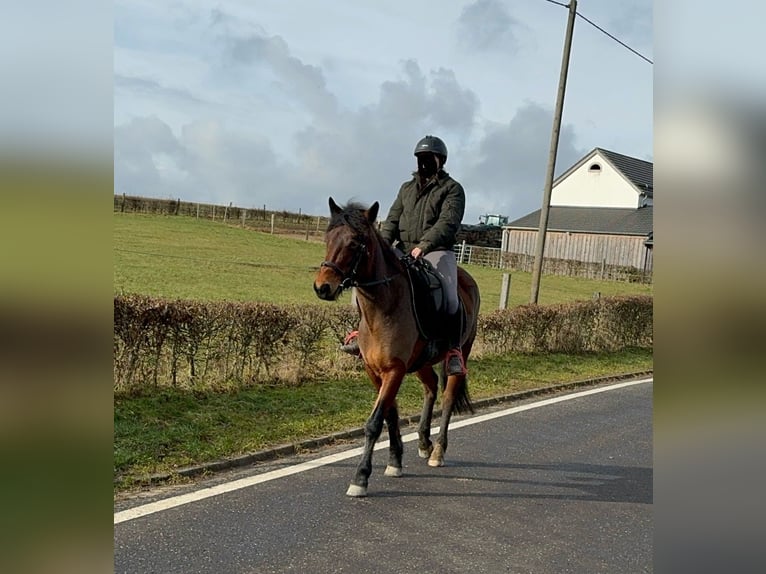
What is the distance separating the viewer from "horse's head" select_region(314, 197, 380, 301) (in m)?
5.31

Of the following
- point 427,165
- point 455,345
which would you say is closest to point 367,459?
point 455,345

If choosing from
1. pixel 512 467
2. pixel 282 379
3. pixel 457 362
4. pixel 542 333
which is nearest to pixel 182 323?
pixel 282 379

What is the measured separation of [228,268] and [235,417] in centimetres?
2443

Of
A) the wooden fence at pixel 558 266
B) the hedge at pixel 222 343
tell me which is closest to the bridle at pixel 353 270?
the hedge at pixel 222 343

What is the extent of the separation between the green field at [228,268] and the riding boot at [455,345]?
9.90 m

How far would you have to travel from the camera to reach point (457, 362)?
6816mm

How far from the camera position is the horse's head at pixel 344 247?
531 cm

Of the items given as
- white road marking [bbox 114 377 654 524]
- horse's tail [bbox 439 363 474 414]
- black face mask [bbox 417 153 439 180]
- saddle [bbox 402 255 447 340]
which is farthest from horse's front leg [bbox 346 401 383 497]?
black face mask [bbox 417 153 439 180]

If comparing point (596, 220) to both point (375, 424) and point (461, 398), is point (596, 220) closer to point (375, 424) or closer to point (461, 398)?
point (461, 398)

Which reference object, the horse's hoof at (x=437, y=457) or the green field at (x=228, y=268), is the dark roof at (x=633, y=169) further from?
the horse's hoof at (x=437, y=457)

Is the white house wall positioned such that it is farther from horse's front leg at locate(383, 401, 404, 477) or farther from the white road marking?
horse's front leg at locate(383, 401, 404, 477)

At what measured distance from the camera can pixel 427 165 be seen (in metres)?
6.70
